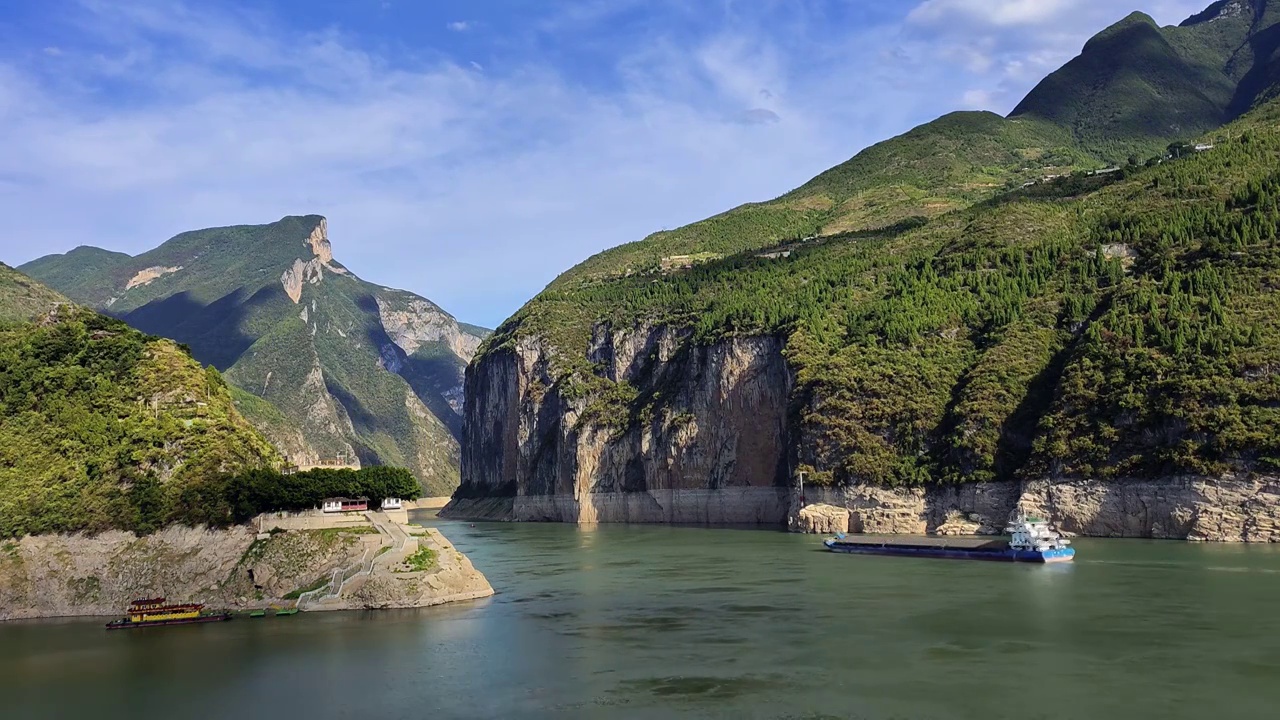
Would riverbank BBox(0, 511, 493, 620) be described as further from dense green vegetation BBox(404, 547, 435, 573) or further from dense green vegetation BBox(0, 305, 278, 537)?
dense green vegetation BBox(0, 305, 278, 537)

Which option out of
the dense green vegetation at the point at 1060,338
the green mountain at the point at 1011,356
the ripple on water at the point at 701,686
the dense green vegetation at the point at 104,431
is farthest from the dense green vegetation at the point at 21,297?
the ripple on water at the point at 701,686

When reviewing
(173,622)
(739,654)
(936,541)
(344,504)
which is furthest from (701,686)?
(936,541)

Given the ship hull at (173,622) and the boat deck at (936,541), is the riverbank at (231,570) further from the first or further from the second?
the boat deck at (936,541)

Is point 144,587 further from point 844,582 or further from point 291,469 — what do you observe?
point 844,582

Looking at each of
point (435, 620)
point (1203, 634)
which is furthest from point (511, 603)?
point (1203, 634)

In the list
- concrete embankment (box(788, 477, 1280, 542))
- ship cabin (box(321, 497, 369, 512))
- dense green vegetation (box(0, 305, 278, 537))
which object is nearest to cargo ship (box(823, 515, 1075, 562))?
concrete embankment (box(788, 477, 1280, 542))

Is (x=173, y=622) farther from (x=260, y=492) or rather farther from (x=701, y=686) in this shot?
(x=701, y=686)
